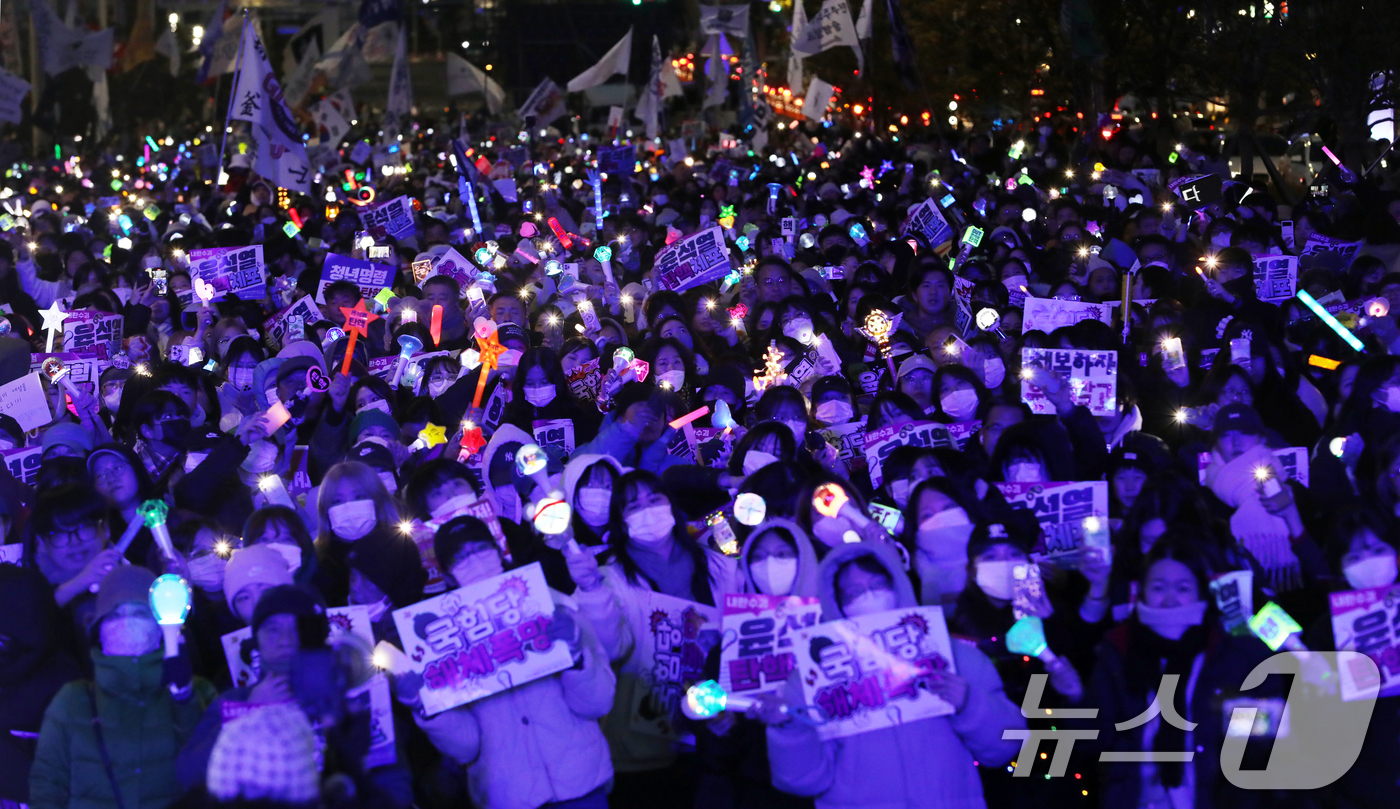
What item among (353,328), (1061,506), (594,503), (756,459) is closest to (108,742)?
(594,503)

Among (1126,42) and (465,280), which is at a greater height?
(1126,42)

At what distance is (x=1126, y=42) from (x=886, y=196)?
6373 millimetres

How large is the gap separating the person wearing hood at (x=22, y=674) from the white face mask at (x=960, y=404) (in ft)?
13.8

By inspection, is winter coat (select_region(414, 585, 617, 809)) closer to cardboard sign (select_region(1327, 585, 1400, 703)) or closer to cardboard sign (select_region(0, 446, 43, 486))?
cardboard sign (select_region(1327, 585, 1400, 703))

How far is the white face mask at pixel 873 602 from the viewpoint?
4359mm

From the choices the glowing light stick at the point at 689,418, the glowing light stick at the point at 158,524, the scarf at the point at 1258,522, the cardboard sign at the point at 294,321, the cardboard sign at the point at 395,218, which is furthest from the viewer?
the cardboard sign at the point at 395,218

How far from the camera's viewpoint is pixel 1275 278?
Result: 9.64 meters

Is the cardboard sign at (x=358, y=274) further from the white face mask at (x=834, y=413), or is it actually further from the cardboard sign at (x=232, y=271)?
the white face mask at (x=834, y=413)

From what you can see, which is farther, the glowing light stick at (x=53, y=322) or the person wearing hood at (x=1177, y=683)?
the glowing light stick at (x=53, y=322)

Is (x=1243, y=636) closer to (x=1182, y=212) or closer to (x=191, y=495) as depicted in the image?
(x=191, y=495)

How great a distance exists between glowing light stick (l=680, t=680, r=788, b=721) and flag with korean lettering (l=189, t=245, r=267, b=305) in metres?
7.80

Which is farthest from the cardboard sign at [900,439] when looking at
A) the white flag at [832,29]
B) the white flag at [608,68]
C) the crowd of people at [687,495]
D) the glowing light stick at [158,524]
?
the white flag at [608,68]

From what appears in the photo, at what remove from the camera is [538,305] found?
34.4 feet

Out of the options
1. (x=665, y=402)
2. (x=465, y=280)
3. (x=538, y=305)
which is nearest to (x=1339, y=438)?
(x=665, y=402)
